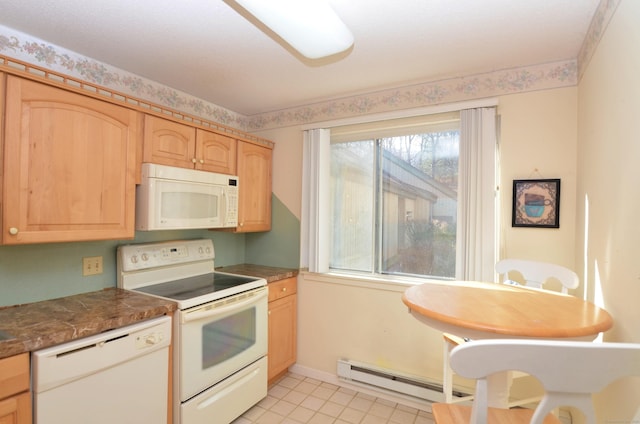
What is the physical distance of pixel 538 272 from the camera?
184cm

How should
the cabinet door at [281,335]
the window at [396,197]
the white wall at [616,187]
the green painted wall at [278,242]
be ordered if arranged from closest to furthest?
the white wall at [616,187] < the window at [396,197] < the cabinet door at [281,335] < the green painted wall at [278,242]

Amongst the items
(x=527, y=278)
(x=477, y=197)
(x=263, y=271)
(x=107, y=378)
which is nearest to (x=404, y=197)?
(x=477, y=197)

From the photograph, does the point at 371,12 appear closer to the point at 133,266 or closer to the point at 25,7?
the point at 25,7

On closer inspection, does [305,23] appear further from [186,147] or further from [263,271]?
[263,271]

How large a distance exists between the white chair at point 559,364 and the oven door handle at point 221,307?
148cm

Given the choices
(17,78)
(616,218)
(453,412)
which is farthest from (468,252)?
(17,78)

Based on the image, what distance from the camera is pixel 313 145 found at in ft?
8.93

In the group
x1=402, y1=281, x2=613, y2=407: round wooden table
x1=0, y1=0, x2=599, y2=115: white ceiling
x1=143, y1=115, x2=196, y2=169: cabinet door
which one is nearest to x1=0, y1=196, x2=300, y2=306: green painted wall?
x1=143, y1=115, x2=196, y2=169: cabinet door

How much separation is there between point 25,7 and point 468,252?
2.77 m

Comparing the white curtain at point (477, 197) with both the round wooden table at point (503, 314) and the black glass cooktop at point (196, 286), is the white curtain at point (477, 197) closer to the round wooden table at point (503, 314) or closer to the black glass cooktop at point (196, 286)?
the round wooden table at point (503, 314)

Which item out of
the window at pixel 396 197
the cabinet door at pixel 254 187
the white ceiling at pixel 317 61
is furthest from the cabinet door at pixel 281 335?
the white ceiling at pixel 317 61

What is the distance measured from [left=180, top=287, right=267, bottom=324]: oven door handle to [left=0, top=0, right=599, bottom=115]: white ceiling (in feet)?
5.03

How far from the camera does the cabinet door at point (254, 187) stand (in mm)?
2643

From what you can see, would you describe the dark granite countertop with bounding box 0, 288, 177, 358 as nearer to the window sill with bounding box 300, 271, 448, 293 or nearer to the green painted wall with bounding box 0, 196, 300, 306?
the green painted wall with bounding box 0, 196, 300, 306
